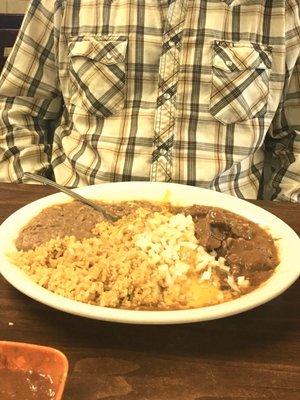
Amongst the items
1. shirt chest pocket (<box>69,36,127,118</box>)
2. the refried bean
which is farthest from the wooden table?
shirt chest pocket (<box>69,36,127,118</box>)

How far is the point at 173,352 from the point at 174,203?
0.55 metres

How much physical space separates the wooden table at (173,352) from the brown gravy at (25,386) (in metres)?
0.10

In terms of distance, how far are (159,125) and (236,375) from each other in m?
0.95

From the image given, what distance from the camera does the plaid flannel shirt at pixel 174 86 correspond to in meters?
1.62

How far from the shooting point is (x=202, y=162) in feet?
5.34

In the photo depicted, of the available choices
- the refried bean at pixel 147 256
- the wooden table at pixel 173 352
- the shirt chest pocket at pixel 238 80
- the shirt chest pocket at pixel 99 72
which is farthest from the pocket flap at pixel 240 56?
the wooden table at pixel 173 352

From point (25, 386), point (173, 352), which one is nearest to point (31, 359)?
point (25, 386)

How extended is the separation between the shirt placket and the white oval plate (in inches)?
9.4

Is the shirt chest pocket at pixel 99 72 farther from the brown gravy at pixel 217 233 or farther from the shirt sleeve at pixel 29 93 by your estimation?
the brown gravy at pixel 217 233

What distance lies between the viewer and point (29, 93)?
182cm

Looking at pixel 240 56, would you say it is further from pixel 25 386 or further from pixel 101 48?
pixel 25 386

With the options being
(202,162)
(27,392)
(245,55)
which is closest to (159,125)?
(202,162)

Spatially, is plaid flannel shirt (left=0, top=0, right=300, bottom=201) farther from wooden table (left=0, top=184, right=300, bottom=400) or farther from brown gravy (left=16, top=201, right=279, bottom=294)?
wooden table (left=0, top=184, right=300, bottom=400)

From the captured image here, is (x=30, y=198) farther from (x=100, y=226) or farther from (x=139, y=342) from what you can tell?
(x=139, y=342)
